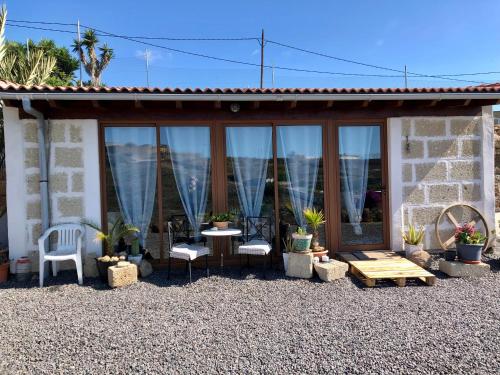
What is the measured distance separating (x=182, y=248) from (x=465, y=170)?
4.70m

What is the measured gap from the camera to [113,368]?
2443 millimetres

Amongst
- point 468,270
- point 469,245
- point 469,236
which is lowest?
point 468,270

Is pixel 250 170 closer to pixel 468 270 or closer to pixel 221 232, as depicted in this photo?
pixel 221 232

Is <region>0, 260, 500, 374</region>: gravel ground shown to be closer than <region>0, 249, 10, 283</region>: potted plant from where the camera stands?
Yes

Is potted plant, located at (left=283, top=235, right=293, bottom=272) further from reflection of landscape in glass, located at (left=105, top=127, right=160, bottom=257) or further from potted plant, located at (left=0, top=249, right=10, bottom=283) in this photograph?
potted plant, located at (left=0, top=249, right=10, bottom=283)

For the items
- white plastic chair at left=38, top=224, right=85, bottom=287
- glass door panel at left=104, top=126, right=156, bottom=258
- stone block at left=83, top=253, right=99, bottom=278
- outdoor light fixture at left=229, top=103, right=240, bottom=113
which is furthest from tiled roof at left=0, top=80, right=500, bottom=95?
stone block at left=83, top=253, right=99, bottom=278

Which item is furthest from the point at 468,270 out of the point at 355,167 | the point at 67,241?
the point at 67,241

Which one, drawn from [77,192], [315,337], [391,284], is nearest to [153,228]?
[77,192]

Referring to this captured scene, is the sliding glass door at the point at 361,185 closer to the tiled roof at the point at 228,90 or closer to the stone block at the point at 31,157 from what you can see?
the tiled roof at the point at 228,90

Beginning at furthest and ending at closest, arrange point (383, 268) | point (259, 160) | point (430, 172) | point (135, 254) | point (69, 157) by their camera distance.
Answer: point (430, 172)
point (259, 160)
point (69, 157)
point (135, 254)
point (383, 268)

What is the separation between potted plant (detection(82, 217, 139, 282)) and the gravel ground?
234 millimetres

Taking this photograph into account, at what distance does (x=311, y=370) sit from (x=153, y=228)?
11.1ft

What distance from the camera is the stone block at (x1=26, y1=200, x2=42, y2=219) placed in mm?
4719

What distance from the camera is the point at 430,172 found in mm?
5324
